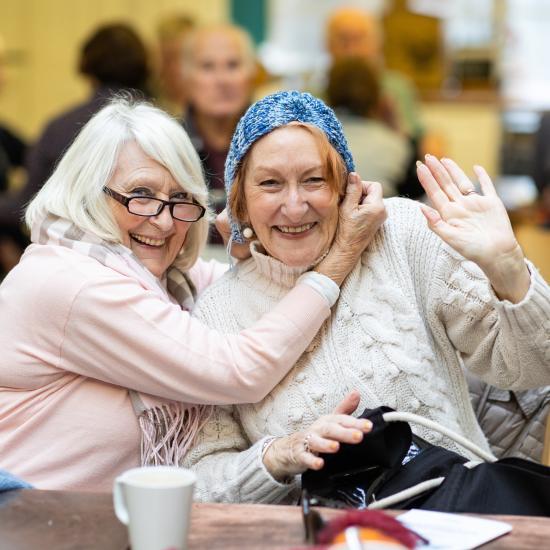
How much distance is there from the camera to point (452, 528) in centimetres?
143

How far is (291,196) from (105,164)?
37cm

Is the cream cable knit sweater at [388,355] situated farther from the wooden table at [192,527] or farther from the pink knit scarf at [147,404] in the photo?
the wooden table at [192,527]

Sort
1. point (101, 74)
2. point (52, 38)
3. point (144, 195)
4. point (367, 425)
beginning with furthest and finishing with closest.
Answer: point (52, 38) → point (101, 74) → point (144, 195) → point (367, 425)

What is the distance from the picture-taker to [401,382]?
6.20ft

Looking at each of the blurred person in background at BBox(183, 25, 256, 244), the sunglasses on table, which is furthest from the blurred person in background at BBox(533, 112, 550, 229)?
the sunglasses on table

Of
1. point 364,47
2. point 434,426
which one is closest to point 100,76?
point 364,47

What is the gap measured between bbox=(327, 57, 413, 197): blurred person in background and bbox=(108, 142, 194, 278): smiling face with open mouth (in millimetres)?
2071

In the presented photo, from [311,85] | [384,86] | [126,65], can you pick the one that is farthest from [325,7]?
[126,65]

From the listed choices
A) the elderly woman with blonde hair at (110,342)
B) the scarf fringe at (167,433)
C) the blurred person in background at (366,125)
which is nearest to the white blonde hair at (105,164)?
the elderly woman with blonde hair at (110,342)

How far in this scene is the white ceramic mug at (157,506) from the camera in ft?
4.19

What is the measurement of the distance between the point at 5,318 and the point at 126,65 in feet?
8.09

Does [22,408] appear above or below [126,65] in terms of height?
below

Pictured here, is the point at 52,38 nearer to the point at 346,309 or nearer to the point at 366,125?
the point at 366,125

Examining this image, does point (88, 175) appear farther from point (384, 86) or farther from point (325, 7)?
point (325, 7)
